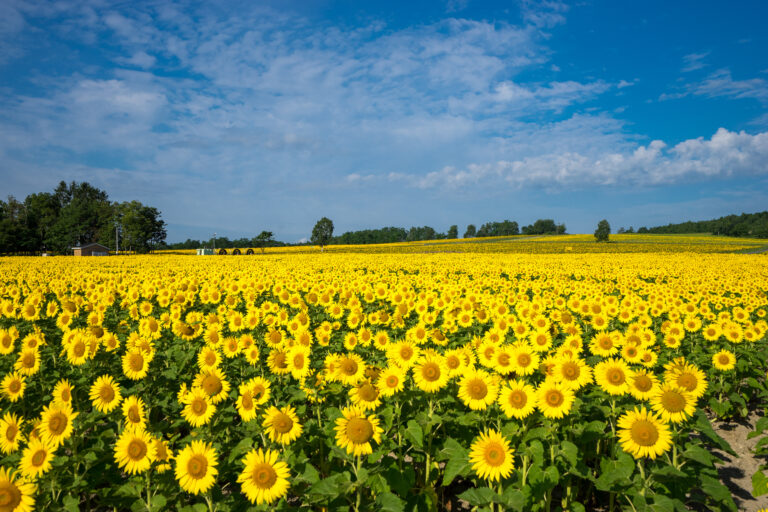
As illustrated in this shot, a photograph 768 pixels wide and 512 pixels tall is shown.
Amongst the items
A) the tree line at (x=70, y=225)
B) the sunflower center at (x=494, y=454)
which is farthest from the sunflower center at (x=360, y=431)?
the tree line at (x=70, y=225)

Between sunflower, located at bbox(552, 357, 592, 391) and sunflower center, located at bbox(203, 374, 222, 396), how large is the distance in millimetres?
3451

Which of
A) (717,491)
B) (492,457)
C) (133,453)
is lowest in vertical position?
(717,491)

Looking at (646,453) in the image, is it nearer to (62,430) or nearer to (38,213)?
(62,430)

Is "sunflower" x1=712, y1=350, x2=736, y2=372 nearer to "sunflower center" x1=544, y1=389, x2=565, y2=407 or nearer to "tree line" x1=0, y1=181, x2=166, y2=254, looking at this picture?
"sunflower center" x1=544, y1=389, x2=565, y2=407

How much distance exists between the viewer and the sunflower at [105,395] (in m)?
3.76

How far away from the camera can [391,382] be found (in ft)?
12.7

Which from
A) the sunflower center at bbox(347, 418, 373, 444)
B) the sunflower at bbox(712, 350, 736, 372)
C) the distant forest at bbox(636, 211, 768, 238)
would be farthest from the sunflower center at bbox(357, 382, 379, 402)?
the distant forest at bbox(636, 211, 768, 238)

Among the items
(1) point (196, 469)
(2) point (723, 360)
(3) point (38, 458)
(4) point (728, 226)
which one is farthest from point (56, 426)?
(4) point (728, 226)

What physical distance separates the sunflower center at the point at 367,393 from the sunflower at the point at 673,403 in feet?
8.57

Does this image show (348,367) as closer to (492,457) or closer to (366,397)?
(366,397)

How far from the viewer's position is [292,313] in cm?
931

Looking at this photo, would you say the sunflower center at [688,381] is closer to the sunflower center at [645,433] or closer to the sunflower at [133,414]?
the sunflower center at [645,433]

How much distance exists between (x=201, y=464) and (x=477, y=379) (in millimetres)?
2578

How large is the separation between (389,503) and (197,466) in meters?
1.54
